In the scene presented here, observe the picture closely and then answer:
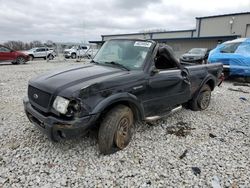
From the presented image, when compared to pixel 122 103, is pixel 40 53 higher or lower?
higher

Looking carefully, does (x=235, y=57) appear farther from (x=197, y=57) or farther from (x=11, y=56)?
(x=11, y=56)

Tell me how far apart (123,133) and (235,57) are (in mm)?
7668

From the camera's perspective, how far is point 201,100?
541cm

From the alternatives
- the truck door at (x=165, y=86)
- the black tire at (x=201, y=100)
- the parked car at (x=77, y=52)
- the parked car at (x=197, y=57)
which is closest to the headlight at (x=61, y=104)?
the truck door at (x=165, y=86)

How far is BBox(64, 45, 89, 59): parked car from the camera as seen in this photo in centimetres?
2737

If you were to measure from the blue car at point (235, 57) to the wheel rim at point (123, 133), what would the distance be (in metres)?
7.43

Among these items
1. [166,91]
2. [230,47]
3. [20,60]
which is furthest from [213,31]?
[166,91]

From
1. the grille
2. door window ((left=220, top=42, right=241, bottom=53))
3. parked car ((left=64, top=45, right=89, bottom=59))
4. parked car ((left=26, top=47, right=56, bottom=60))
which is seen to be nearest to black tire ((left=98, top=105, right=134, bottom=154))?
the grille

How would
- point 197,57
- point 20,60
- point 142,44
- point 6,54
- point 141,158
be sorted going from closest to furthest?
1. point 141,158
2. point 142,44
3. point 6,54
4. point 197,57
5. point 20,60

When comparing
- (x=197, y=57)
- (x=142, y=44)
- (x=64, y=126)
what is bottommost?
(x=64, y=126)

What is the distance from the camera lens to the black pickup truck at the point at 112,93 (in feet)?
9.12

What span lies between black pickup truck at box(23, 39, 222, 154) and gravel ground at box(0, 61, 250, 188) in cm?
39

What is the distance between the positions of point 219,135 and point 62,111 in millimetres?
3037

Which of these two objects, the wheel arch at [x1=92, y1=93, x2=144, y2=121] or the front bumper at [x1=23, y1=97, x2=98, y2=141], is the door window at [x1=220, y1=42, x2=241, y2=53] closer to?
the wheel arch at [x1=92, y1=93, x2=144, y2=121]
